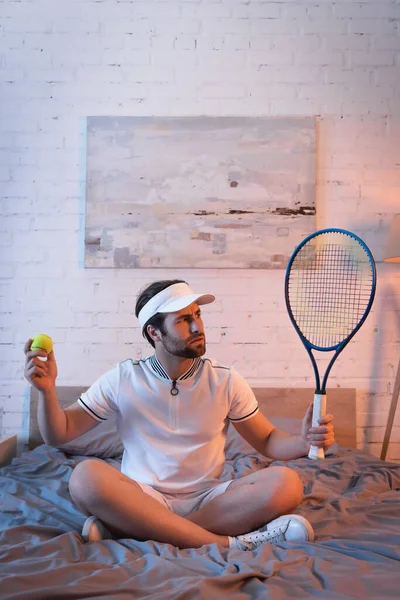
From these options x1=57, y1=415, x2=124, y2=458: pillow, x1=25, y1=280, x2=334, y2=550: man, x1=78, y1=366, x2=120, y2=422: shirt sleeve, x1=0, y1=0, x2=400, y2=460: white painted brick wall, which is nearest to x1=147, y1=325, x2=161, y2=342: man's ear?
x1=25, y1=280, x2=334, y2=550: man

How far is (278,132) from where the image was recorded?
3.24 m

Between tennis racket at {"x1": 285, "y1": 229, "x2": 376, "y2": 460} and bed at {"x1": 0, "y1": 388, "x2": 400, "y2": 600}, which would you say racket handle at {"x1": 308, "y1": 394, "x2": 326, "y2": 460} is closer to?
bed at {"x1": 0, "y1": 388, "x2": 400, "y2": 600}

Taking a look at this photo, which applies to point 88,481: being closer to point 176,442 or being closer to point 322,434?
point 176,442

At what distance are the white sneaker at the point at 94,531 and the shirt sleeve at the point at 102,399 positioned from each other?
1.15ft

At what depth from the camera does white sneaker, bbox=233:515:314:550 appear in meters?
1.61

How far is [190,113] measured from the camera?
10.7ft

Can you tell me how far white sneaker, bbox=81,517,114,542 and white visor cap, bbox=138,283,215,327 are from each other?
0.64m

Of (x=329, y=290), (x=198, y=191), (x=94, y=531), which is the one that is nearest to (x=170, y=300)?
(x=94, y=531)

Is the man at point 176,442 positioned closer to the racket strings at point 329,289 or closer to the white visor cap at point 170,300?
the white visor cap at point 170,300

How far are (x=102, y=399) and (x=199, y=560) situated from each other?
63 cm

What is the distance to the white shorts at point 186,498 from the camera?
1782mm

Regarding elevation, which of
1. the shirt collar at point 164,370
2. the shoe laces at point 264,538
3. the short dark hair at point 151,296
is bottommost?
the shoe laces at point 264,538

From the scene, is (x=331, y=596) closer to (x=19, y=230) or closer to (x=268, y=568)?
(x=268, y=568)

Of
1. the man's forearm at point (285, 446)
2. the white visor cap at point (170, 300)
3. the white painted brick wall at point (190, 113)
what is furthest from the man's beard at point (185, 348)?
the white painted brick wall at point (190, 113)
